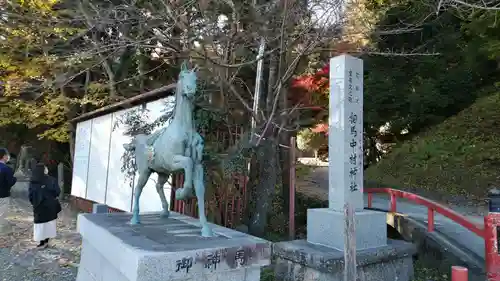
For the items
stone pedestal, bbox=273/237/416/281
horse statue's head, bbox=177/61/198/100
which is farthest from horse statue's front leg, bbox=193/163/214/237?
stone pedestal, bbox=273/237/416/281

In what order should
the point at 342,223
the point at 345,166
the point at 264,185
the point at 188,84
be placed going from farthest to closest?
the point at 264,185
the point at 345,166
the point at 342,223
the point at 188,84

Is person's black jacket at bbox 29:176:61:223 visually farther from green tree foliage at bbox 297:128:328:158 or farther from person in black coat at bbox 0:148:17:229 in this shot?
green tree foliage at bbox 297:128:328:158

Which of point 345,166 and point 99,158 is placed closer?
point 345,166

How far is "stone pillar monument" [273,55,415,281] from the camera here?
5047 millimetres

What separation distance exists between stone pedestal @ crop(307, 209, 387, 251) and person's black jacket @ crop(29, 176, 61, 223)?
220 inches

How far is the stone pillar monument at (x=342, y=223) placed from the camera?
5.05 meters

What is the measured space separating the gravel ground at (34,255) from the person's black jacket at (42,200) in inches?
27.1

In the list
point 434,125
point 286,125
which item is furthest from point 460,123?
point 286,125

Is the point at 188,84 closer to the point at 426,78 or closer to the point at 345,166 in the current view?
the point at 345,166

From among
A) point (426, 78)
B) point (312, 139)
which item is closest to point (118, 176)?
point (312, 139)

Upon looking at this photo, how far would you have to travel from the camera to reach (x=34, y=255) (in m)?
7.41

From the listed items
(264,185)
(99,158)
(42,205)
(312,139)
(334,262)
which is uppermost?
(312,139)

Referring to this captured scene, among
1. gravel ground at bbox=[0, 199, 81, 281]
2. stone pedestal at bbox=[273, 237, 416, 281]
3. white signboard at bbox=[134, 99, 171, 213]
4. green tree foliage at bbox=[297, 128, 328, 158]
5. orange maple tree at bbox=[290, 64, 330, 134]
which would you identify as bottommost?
gravel ground at bbox=[0, 199, 81, 281]

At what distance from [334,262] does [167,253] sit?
231cm
